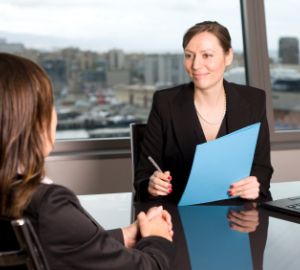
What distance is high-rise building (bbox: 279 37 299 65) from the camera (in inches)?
146

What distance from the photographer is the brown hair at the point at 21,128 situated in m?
0.90

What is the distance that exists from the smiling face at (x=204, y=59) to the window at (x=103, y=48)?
1.37m

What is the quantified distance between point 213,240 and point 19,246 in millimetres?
686

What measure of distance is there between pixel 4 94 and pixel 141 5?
271 centimetres

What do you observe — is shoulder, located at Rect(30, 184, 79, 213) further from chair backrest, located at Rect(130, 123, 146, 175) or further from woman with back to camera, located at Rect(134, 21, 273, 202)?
chair backrest, located at Rect(130, 123, 146, 175)

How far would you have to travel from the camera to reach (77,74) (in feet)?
11.5

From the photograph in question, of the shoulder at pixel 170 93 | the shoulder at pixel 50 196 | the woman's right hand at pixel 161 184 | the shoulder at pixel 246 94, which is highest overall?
the shoulder at pixel 170 93

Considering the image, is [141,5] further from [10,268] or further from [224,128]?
[10,268]

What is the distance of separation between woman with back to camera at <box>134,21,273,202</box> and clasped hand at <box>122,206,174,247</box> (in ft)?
2.27

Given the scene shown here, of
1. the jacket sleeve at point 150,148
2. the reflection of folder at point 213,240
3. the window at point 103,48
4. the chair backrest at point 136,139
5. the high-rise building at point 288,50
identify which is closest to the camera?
the reflection of folder at point 213,240

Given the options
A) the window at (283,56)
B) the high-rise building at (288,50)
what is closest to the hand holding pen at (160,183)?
the window at (283,56)

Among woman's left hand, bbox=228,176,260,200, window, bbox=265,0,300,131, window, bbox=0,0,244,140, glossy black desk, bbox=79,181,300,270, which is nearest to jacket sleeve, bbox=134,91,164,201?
glossy black desk, bbox=79,181,300,270

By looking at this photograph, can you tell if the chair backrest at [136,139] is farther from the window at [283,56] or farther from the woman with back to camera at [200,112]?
the window at [283,56]

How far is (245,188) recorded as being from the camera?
5.89 ft
